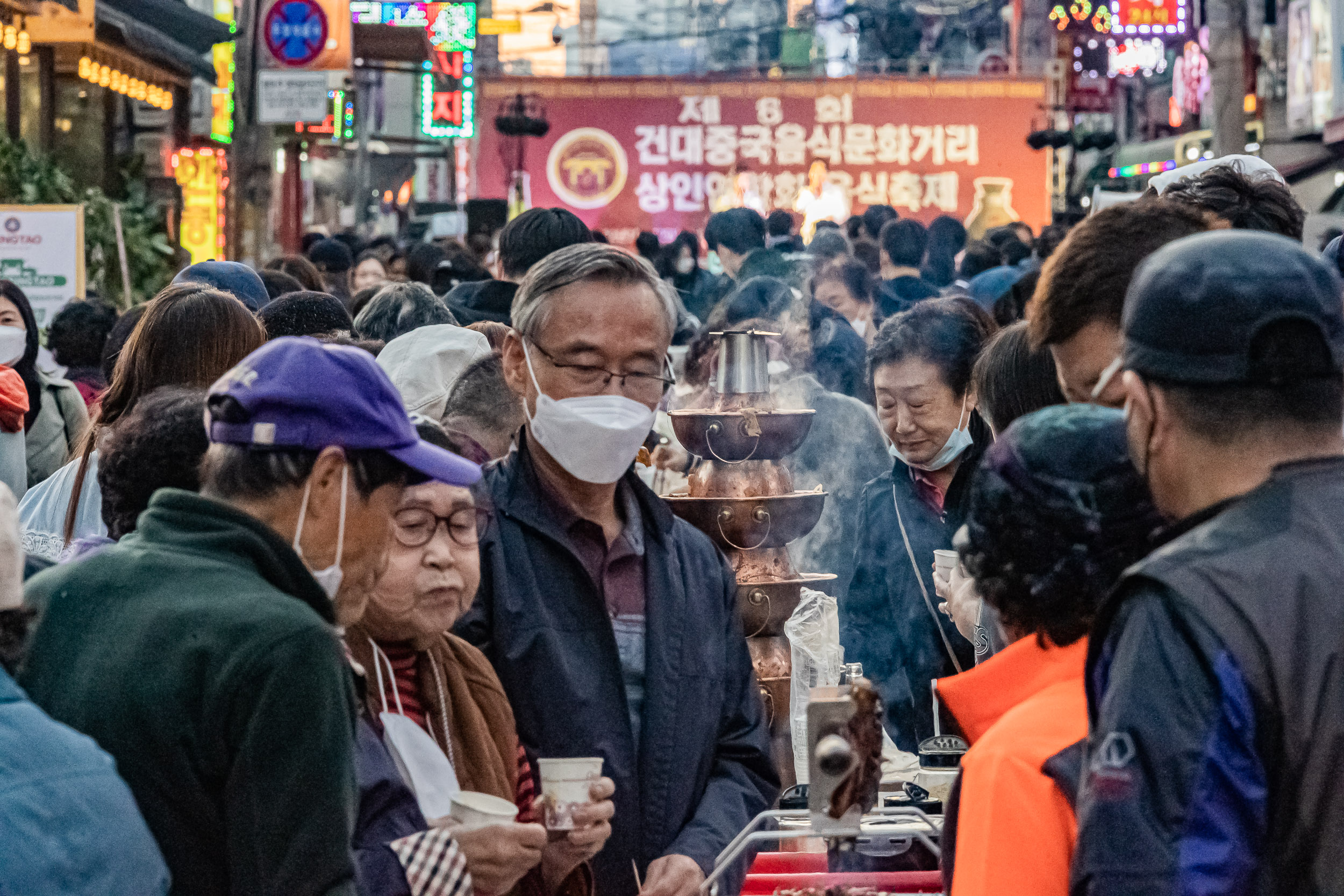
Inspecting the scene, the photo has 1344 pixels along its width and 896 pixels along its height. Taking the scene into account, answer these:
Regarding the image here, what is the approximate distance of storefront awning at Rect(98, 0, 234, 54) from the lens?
50.2 ft

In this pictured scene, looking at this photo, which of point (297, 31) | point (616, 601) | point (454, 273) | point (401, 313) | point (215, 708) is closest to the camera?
point (215, 708)

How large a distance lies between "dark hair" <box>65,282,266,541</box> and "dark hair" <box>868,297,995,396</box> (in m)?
1.78

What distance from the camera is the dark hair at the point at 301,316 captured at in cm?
493

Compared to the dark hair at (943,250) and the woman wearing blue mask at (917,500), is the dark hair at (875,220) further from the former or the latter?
the woman wearing blue mask at (917,500)

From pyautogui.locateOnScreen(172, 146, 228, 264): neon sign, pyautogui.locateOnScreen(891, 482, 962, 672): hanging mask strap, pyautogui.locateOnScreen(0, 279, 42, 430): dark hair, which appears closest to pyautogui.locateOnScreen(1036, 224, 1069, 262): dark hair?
pyautogui.locateOnScreen(891, 482, 962, 672): hanging mask strap

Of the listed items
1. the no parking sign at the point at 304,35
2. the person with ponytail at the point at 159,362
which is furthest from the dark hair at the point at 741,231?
the no parking sign at the point at 304,35

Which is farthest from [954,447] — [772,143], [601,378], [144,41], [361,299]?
[772,143]

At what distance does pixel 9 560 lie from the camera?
1833 millimetres

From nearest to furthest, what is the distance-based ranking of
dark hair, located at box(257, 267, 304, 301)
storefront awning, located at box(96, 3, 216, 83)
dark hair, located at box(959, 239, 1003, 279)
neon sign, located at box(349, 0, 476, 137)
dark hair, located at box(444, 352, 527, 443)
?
dark hair, located at box(444, 352, 527, 443), dark hair, located at box(257, 267, 304, 301), dark hair, located at box(959, 239, 1003, 279), storefront awning, located at box(96, 3, 216, 83), neon sign, located at box(349, 0, 476, 137)

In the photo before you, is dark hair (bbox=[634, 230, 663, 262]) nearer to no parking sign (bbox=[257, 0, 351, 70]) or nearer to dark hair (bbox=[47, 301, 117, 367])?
no parking sign (bbox=[257, 0, 351, 70])

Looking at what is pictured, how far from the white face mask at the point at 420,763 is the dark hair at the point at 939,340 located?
7.50 feet

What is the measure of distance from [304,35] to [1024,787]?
604 inches

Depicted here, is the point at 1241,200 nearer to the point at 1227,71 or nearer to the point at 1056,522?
the point at 1056,522

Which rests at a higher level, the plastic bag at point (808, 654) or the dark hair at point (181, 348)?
the dark hair at point (181, 348)
